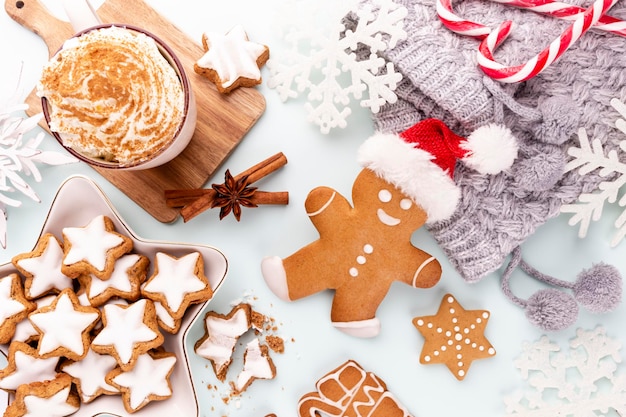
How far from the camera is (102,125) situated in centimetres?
91

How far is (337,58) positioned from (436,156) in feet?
0.98

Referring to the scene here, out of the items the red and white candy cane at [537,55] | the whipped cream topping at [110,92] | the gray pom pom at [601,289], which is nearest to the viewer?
the whipped cream topping at [110,92]

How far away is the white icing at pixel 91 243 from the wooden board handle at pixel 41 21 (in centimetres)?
40

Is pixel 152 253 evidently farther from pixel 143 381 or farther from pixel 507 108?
pixel 507 108

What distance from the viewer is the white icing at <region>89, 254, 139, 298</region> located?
112 centimetres

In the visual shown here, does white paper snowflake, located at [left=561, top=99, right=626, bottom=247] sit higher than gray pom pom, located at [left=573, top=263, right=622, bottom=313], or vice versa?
white paper snowflake, located at [left=561, top=99, right=626, bottom=247]

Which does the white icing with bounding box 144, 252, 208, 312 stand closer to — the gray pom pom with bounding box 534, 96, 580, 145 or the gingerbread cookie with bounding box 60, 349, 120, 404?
the gingerbread cookie with bounding box 60, 349, 120, 404

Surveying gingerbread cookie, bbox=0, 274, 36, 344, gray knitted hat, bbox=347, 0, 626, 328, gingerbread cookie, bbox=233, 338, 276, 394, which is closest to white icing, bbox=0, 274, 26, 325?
gingerbread cookie, bbox=0, 274, 36, 344

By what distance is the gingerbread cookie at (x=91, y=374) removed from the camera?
1.13m

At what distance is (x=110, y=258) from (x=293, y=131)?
473 mm

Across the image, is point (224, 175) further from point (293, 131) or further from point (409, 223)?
point (409, 223)

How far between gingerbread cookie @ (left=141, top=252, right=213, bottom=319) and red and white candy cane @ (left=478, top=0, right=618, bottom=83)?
705mm

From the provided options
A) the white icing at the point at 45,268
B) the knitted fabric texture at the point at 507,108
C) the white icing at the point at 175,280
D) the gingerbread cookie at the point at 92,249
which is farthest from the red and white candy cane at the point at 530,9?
the white icing at the point at 45,268

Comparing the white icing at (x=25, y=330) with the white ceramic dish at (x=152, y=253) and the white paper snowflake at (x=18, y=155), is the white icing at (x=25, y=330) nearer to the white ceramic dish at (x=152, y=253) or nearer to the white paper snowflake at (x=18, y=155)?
the white ceramic dish at (x=152, y=253)
